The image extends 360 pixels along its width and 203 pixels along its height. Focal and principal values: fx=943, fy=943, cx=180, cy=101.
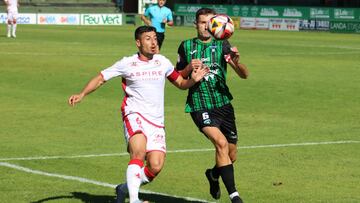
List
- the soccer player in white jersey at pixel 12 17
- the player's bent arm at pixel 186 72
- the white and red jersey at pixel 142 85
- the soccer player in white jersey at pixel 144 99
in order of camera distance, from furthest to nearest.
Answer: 1. the soccer player in white jersey at pixel 12 17
2. the player's bent arm at pixel 186 72
3. the white and red jersey at pixel 142 85
4. the soccer player in white jersey at pixel 144 99

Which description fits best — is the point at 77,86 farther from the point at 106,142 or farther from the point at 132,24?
the point at 132,24

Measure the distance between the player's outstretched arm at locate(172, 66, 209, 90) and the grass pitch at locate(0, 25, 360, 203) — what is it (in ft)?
4.26

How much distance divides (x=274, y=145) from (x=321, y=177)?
9.03ft

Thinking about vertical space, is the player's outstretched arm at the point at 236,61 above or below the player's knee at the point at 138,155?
A: above

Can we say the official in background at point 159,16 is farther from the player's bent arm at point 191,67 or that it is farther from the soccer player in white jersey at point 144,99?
the soccer player in white jersey at point 144,99

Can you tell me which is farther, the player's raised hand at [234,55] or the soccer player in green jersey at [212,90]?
the soccer player in green jersey at [212,90]

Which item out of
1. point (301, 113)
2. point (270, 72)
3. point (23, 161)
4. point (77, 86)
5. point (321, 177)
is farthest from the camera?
point (270, 72)

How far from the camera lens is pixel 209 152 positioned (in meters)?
13.9

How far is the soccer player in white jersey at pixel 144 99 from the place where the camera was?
9.48 meters

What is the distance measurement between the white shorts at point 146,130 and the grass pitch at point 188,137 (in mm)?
1041

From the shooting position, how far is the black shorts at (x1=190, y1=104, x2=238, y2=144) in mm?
10273

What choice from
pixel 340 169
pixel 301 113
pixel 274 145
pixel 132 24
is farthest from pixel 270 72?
pixel 132 24

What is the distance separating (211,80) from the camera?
10.4 metres

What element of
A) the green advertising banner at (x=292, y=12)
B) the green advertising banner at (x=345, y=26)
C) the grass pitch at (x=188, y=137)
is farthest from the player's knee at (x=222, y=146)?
the green advertising banner at (x=292, y=12)
